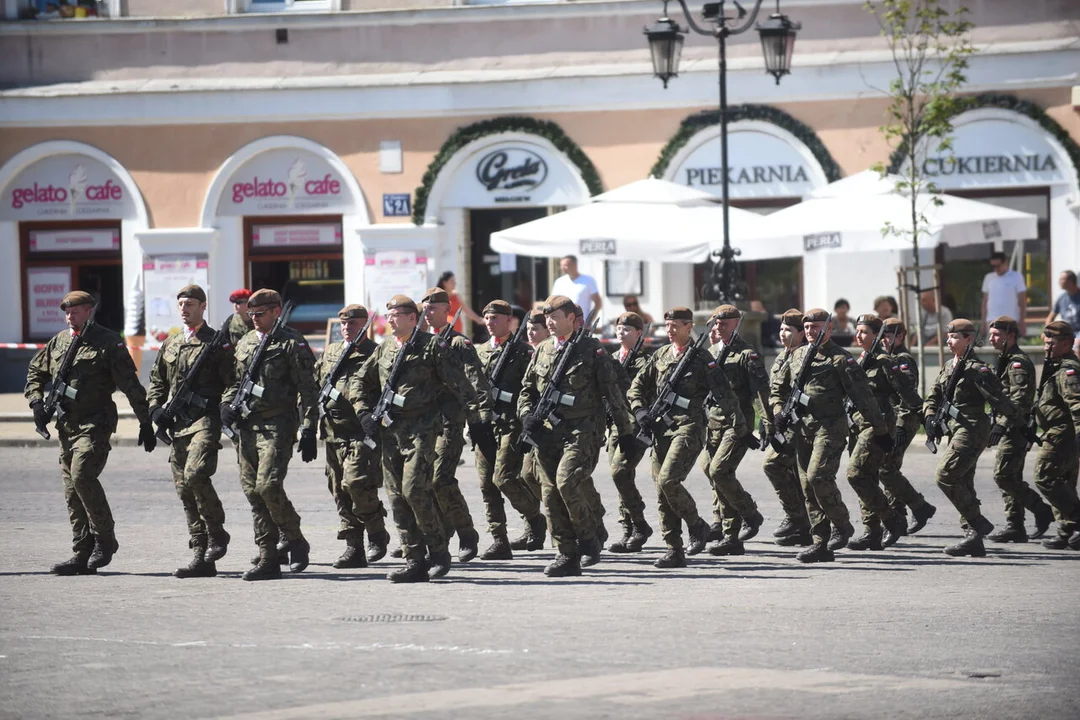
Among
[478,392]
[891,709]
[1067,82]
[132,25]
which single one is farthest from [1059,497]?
[132,25]

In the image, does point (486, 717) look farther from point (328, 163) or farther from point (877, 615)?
point (328, 163)

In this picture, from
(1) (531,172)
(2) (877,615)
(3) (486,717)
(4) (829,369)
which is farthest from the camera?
(1) (531,172)

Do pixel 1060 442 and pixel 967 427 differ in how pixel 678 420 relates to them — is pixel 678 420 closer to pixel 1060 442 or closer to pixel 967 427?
pixel 967 427

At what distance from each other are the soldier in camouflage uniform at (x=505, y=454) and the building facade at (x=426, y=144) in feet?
44.2

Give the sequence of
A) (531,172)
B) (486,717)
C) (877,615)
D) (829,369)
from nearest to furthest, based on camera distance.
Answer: (486,717)
(877,615)
(829,369)
(531,172)

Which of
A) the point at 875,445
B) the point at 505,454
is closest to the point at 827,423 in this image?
the point at 875,445

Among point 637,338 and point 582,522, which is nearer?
point 582,522

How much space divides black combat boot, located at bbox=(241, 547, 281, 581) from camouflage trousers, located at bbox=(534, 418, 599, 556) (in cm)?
182

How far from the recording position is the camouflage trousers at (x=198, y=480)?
40.7ft

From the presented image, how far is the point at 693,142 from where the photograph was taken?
89.9 feet

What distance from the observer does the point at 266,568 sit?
12.2 meters

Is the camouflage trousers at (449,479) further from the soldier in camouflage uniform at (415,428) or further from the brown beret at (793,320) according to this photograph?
the brown beret at (793,320)

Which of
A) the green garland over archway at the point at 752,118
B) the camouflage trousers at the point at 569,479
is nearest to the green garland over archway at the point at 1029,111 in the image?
the green garland over archway at the point at 752,118

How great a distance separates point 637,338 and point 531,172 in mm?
14179
